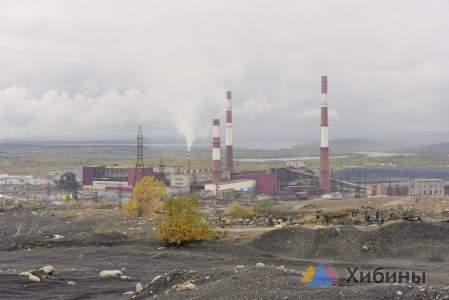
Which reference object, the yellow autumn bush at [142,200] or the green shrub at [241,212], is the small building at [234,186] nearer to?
the green shrub at [241,212]

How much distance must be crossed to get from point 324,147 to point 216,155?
354 inches

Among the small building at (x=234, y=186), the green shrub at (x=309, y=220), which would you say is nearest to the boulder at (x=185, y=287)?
the green shrub at (x=309, y=220)

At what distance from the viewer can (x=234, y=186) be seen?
33906 millimetres

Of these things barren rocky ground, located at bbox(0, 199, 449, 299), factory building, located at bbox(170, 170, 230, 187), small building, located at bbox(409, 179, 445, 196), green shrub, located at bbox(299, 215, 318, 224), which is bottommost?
small building, located at bbox(409, 179, 445, 196)

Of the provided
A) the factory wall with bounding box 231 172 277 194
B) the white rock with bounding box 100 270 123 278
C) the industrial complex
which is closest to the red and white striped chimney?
the industrial complex

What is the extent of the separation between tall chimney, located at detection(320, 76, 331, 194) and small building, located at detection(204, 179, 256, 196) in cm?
588

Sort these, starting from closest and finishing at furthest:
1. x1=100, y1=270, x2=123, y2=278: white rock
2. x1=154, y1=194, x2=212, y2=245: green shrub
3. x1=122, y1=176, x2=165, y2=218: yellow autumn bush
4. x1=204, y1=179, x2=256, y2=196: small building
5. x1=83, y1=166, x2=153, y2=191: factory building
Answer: x1=100, y1=270, x2=123, y2=278: white rock → x1=154, y1=194, x2=212, y2=245: green shrub → x1=122, y1=176, x2=165, y2=218: yellow autumn bush → x1=204, y1=179, x2=256, y2=196: small building → x1=83, y1=166, x2=153, y2=191: factory building

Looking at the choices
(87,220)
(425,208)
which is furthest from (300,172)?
(87,220)

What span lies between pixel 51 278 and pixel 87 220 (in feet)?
23.2

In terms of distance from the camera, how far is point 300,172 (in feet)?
133

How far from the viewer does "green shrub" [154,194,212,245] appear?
365 inches

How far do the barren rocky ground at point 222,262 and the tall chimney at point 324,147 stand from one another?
23316 millimetres

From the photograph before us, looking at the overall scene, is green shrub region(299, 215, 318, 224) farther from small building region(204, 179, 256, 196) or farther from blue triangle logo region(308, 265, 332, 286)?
small building region(204, 179, 256, 196)

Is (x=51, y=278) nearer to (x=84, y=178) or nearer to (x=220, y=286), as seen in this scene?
(x=220, y=286)
